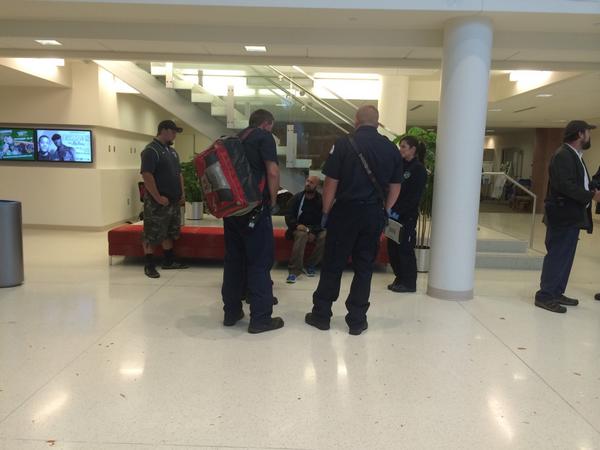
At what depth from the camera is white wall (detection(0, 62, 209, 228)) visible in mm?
7277

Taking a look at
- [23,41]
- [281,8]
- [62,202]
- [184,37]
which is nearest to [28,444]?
[281,8]

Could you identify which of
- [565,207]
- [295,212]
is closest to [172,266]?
[295,212]

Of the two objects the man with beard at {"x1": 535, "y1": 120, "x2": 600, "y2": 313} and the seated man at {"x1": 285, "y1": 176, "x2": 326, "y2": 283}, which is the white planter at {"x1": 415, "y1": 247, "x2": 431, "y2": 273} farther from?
the man with beard at {"x1": 535, "y1": 120, "x2": 600, "y2": 313}

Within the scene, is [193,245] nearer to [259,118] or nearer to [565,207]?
[259,118]

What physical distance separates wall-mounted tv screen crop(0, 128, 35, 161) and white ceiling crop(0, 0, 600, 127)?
2.46 meters

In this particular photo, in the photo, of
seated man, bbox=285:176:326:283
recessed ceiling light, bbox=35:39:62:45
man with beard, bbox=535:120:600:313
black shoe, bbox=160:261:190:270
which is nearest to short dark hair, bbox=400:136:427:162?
seated man, bbox=285:176:326:283

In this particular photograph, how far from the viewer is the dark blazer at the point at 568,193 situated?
378cm

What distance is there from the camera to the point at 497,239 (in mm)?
6164

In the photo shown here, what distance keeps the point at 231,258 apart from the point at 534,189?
13.2 metres

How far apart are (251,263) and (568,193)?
2650mm

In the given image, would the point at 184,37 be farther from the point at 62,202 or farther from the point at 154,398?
the point at 62,202

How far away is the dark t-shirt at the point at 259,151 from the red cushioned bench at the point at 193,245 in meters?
2.03

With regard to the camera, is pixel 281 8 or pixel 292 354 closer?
pixel 292 354

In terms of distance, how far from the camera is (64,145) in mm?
7395
